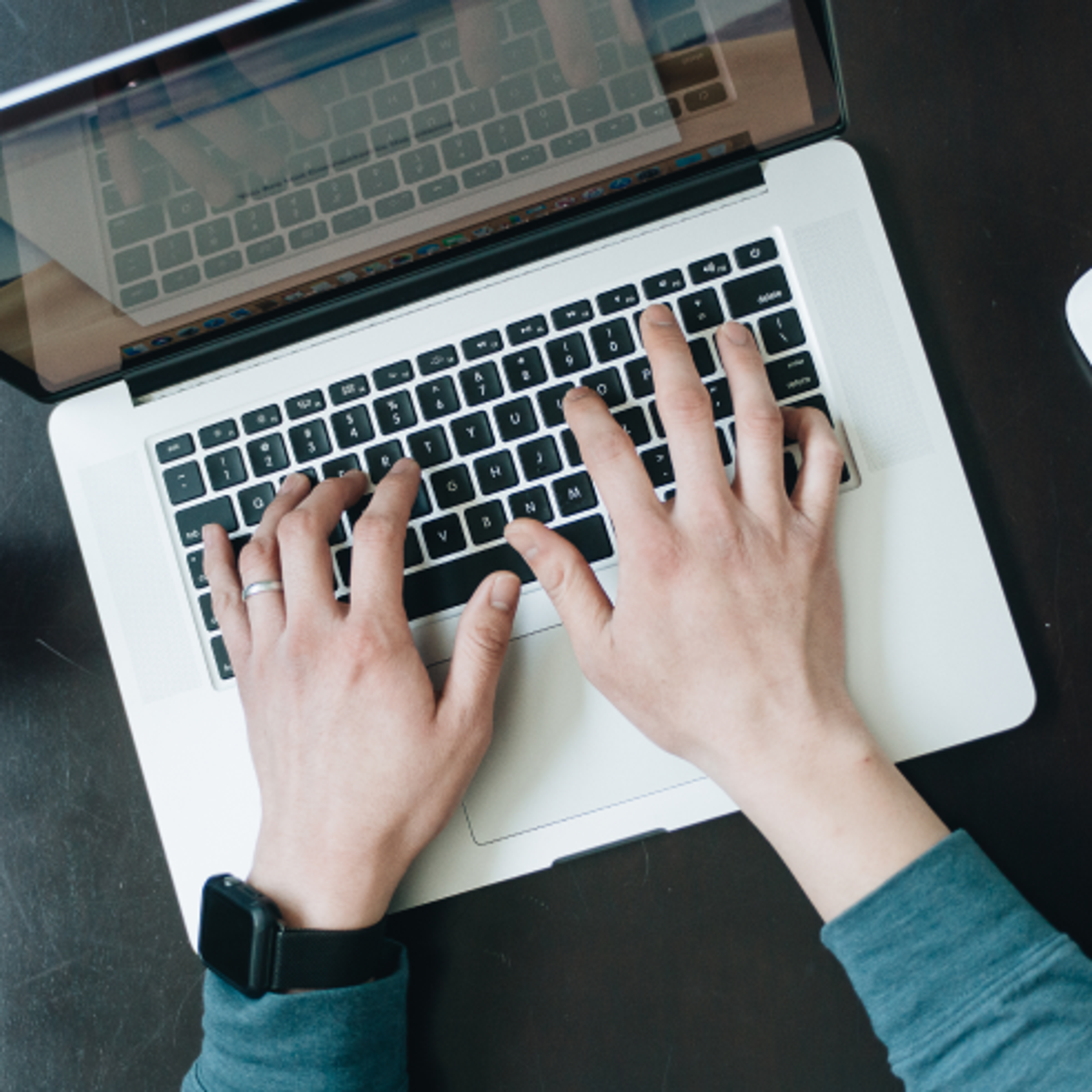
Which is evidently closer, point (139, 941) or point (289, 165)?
point (289, 165)

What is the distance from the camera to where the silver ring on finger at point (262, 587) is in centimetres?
60

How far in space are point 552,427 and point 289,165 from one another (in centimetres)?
24

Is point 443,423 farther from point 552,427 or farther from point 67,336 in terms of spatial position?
point 67,336

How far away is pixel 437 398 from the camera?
2.04 ft

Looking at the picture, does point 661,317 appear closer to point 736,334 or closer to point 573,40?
point 736,334

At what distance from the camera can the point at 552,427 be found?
2.01 ft

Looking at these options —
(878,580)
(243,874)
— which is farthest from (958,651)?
(243,874)

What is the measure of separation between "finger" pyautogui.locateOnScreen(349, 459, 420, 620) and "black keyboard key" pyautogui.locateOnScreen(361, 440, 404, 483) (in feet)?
0.11

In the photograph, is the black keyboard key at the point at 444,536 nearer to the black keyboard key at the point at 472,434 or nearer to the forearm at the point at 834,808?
the black keyboard key at the point at 472,434

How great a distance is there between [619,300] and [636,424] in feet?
0.30

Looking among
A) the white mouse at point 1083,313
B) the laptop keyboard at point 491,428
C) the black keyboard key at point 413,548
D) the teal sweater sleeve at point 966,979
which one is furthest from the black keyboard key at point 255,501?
the white mouse at point 1083,313

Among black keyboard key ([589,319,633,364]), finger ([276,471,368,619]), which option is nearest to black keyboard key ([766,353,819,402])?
black keyboard key ([589,319,633,364])

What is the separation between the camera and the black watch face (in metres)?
0.56

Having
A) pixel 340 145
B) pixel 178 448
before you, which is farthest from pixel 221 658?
pixel 340 145
